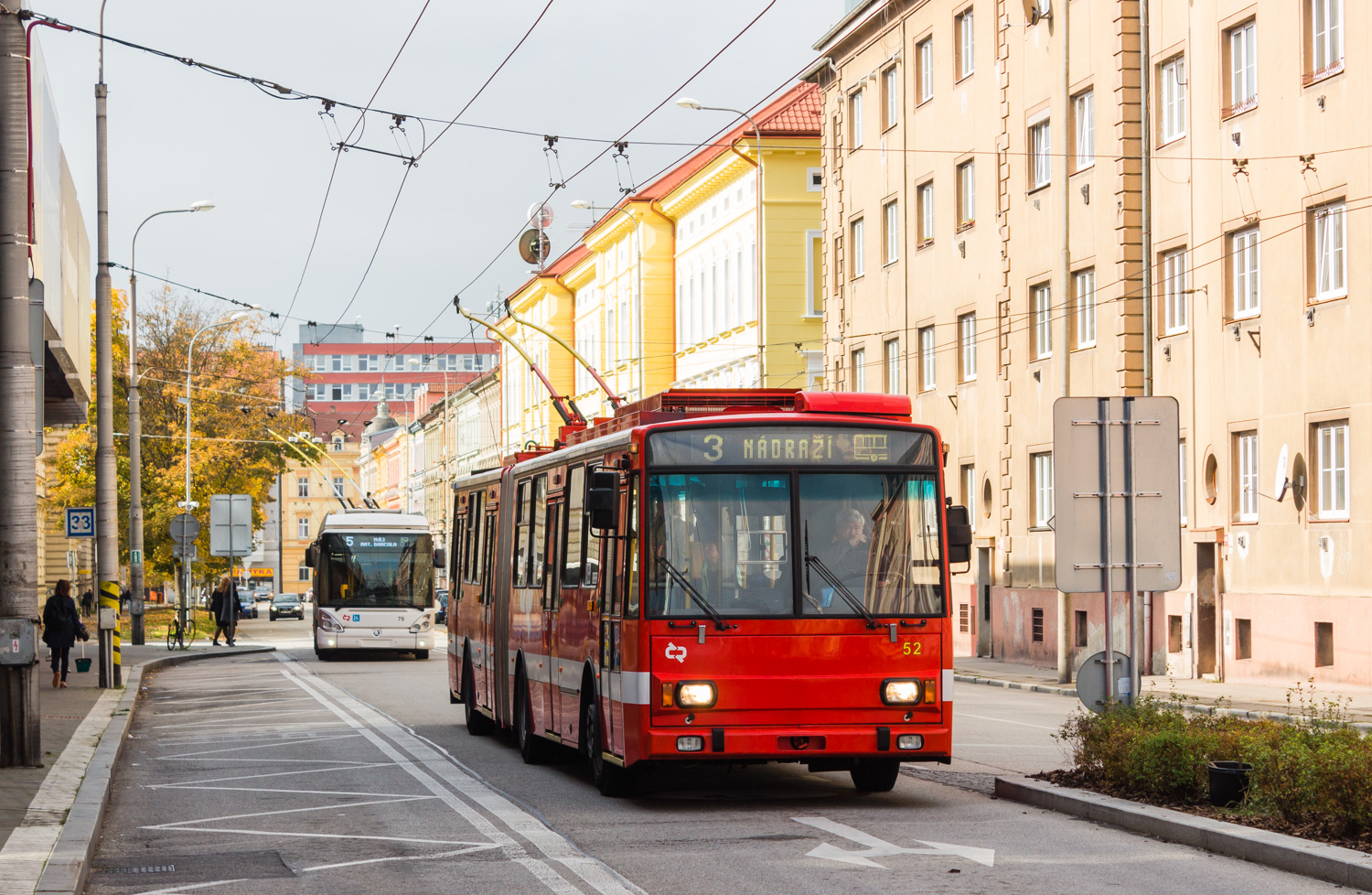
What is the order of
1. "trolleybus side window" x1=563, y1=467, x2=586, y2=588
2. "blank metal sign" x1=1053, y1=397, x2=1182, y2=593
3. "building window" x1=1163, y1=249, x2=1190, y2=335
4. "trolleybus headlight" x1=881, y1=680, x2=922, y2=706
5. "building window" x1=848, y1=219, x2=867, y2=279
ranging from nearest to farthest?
1. "trolleybus headlight" x1=881, y1=680, x2=922, y2=706
2. "blank metal sign" x1=1053, y1=397, x2=1182, y2=593
3. "trolleybus side window" x1=563, y1=467, x2=586, y2=588
4. "building window" x1=1163, y1=249, x2=1190, y2=335
5. "building window" x1=848, y1=219, x2=867, y2=279

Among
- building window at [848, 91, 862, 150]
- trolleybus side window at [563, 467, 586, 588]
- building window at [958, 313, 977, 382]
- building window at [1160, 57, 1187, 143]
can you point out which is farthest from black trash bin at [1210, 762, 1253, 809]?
building window at [848, 91, 862, 150]

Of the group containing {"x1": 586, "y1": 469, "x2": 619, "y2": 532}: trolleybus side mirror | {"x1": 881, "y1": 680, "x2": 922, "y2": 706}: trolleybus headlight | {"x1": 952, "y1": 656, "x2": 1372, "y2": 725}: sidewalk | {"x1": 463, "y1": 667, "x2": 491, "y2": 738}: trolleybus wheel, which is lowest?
{"x1": 952, "y1": 656, "x2": 1372, "y2": 725}: sidewalk

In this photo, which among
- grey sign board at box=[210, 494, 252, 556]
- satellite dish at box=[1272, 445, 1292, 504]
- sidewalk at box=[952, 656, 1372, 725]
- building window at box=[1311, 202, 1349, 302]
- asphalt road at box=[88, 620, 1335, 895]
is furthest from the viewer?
grey sign board at box=[210, 494, 252, 556]

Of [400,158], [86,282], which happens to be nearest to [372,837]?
[400,158]

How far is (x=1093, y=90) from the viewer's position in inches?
1347

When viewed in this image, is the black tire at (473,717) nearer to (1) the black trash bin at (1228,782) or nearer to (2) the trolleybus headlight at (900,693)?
(2) the trolleybus headlight at (900,693)

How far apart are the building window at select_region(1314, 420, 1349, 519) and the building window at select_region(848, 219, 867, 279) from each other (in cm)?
2036

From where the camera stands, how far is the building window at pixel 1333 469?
2678cm

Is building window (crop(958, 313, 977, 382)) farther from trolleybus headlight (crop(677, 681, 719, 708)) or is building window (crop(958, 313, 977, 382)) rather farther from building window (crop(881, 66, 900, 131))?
trolleybus headlight (crop(677, 681, 719, 708))

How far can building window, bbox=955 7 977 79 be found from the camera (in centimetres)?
3988

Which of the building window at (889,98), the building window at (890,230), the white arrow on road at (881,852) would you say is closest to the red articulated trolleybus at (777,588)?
the white arrow on road at (881,852)

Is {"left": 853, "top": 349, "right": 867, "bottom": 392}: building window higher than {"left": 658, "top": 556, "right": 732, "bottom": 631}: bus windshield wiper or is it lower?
higher

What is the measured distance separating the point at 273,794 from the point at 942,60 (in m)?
29.7

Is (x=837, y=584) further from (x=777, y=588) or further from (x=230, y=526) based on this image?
(x=230, y=526)
